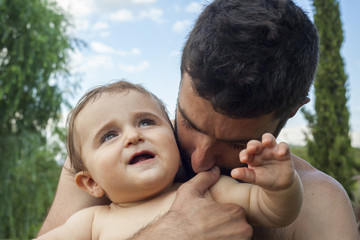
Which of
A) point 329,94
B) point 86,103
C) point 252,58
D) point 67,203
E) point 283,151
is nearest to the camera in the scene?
point 283,151

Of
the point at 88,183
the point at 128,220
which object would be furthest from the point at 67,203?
the point at 128,220

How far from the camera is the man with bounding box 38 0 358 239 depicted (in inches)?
63.2

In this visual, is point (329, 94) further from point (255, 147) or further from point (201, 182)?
point (255, 147)


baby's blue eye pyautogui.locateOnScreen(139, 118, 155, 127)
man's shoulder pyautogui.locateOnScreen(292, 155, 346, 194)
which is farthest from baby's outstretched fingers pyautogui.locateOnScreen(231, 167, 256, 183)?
man's shoulder pyautogui.locateOnScreen(292, 155, 346, 194)

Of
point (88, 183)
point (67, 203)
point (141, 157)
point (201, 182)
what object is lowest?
point (67, 203)

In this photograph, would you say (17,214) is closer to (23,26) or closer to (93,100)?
(23,26)

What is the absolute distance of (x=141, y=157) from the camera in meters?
1.70

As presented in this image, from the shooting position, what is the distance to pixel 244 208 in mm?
1651

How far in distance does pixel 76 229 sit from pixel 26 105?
9.56 meters

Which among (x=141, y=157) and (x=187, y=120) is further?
(x=187, y=120)

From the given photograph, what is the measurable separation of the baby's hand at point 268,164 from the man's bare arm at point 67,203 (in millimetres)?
1083

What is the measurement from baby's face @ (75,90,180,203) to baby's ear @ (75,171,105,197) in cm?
7

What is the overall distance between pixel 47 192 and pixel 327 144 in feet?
23.1

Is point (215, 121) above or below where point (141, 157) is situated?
above
